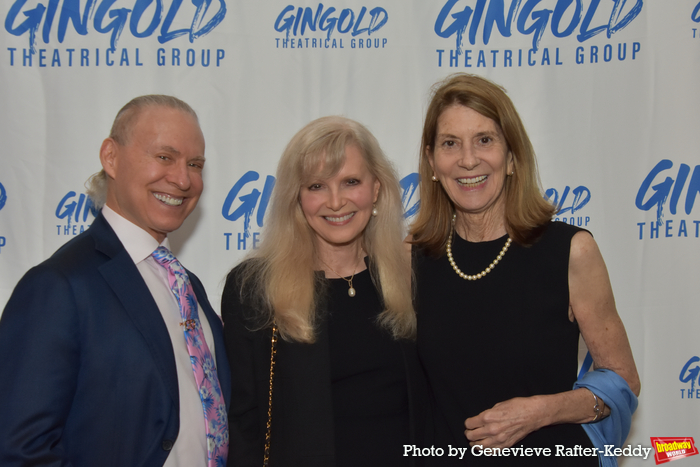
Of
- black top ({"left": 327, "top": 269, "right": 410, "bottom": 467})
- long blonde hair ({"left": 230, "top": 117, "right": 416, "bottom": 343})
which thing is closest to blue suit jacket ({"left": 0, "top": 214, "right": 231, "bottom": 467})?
long blonde hair ({"left": 230, "top": 117, "right": 416, "bottom": 343})

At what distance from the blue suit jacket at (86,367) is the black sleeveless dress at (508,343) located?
985 mm

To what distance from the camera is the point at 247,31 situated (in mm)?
3074

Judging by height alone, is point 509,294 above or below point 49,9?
below

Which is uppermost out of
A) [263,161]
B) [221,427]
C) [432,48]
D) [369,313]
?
[432,48]

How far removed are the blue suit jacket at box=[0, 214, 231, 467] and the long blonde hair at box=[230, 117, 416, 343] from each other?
45cm

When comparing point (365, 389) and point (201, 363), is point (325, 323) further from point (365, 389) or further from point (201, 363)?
point (201, 363)

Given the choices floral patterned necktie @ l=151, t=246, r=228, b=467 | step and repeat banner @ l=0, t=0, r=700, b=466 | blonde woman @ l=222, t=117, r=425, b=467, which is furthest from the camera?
step and repeat banner @ l=0, t=0, r=700, b=466

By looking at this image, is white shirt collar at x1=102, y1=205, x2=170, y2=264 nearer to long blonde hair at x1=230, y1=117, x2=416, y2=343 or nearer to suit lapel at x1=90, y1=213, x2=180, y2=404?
suit lapel at x1=90, y1=213, x2=180, y2=404

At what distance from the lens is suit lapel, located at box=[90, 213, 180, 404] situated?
1.71 meters

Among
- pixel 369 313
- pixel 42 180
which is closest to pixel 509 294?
pixel 369 313

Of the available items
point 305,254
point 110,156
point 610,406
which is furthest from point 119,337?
point 610,406

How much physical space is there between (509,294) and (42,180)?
8.60ft

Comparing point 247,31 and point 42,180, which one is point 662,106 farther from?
point 42,180

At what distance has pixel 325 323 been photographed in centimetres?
206
